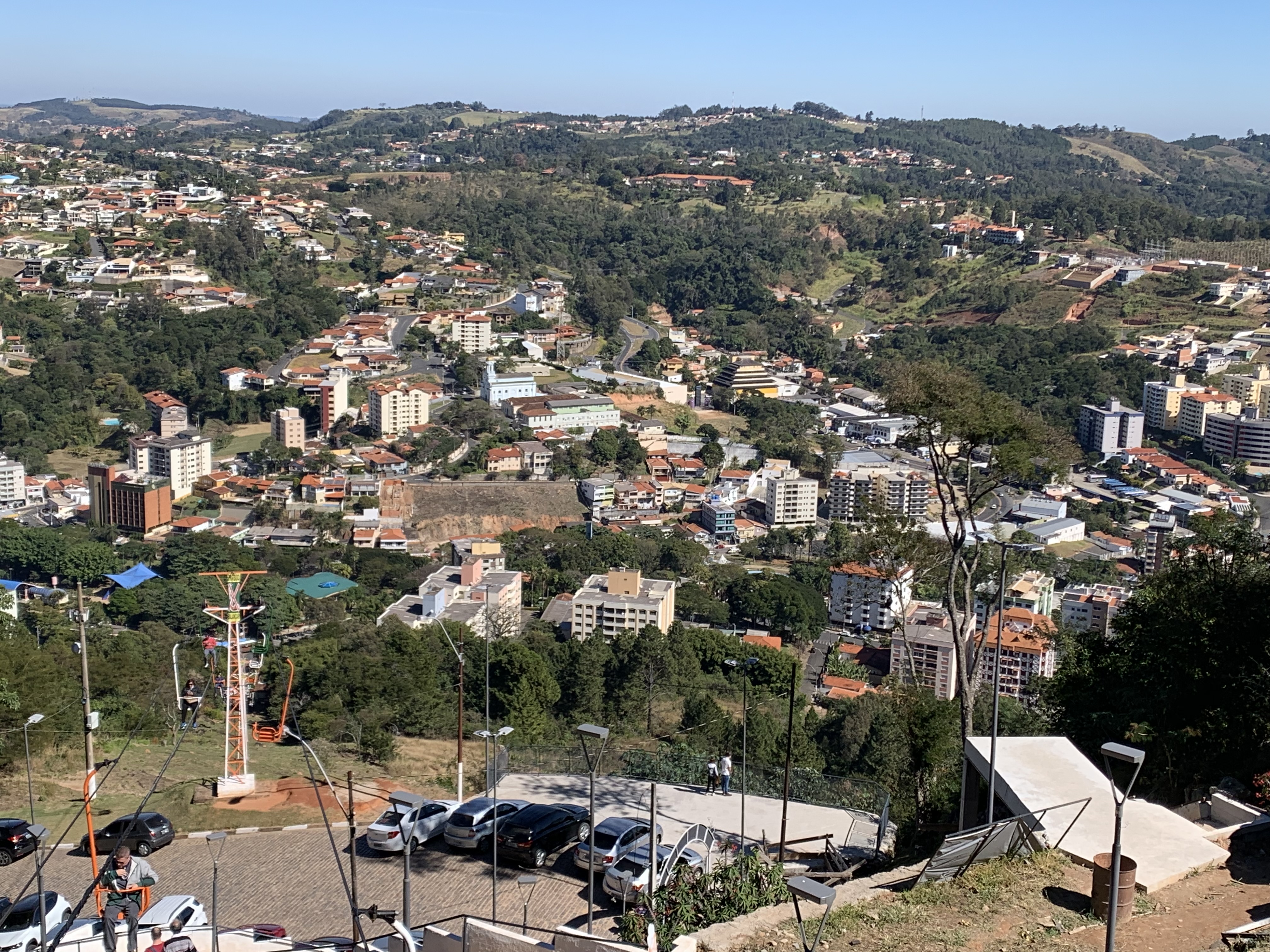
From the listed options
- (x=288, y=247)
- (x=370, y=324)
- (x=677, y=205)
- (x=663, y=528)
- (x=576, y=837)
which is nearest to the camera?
(x=576, y=837)

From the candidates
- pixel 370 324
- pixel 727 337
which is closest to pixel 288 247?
pixel 370 324

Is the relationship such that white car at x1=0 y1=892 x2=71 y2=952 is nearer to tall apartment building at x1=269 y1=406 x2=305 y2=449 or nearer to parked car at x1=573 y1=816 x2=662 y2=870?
parked car at x1=573 y1=816 x2=662 y2=870

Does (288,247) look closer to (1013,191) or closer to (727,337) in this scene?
(727,337)

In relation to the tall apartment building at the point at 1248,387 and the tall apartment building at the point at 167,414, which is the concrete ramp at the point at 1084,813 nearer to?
the tall apartment building at the point at 167,414

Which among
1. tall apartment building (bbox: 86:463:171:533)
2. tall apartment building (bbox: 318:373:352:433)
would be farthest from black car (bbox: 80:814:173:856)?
tall apartment building (bbox: 318:373:352:433)

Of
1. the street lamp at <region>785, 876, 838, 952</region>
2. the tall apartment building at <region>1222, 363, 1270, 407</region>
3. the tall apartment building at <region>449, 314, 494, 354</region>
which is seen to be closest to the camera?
the street lamp at <region>785, 876, 838, 952</region>

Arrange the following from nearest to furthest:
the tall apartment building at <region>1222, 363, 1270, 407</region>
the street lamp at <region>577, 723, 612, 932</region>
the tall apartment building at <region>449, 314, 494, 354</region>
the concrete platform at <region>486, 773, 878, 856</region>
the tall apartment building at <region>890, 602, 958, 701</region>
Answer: the street lamp at <region>577, 723, 612, 932</region> → the concrete platform at <region>486, 773, 878, 856</region> → the tall apartment building at <region>890, 602, 958, 701</region> → the tall apartment building at <region>1222, 363, 1270, 407</region> → the tall apartment building at <region>449, 314, 494, 354</region>
